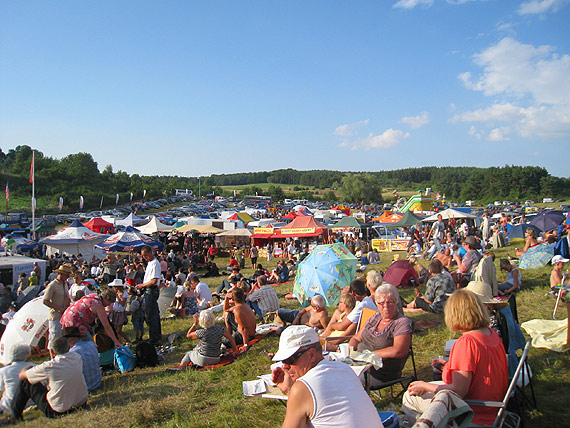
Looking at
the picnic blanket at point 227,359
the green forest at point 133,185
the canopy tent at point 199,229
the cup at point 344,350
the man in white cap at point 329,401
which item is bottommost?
the picnic blanket at point 227,359

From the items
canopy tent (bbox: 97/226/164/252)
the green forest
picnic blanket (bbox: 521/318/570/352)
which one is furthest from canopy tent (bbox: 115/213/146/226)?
picnic blanket (bbox: 521/318/570/352)

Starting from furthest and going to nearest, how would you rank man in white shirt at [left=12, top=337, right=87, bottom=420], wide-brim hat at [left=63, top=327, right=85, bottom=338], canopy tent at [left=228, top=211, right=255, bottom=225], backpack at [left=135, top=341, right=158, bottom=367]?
canopy tent at [left=228, top=211, right=255, bottom=225] < backpack at [left=135, top=341, right=158, bottom=367] < wide-brim hat at [left=63, top=327, right=85, bottom=338] < man in white shirt at [left=12, top=337, right=87, bottom=420]

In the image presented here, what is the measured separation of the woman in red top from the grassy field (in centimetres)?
98

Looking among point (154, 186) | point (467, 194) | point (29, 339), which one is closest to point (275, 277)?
point (29, 339)

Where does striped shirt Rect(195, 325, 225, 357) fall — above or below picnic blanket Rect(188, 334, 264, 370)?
above

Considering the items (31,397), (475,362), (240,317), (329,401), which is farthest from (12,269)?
(475,362)

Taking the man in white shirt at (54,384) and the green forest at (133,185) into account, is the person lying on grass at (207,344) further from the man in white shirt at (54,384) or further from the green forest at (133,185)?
the green forest at (133,185)

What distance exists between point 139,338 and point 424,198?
3150cm

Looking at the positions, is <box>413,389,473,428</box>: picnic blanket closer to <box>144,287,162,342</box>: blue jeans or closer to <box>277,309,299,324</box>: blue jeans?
<box>277,309,299,324</box>: blue jeans

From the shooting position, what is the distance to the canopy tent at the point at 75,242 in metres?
19.3

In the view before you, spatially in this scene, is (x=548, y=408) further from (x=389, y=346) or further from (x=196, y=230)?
(x=196, y=230)

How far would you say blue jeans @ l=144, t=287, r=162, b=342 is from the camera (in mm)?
6891

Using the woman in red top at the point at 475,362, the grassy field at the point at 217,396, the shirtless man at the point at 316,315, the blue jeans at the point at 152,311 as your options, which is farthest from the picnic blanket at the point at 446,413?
the blue jeans at the point at 152,311

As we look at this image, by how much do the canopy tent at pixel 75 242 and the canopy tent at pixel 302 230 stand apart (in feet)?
32.5
